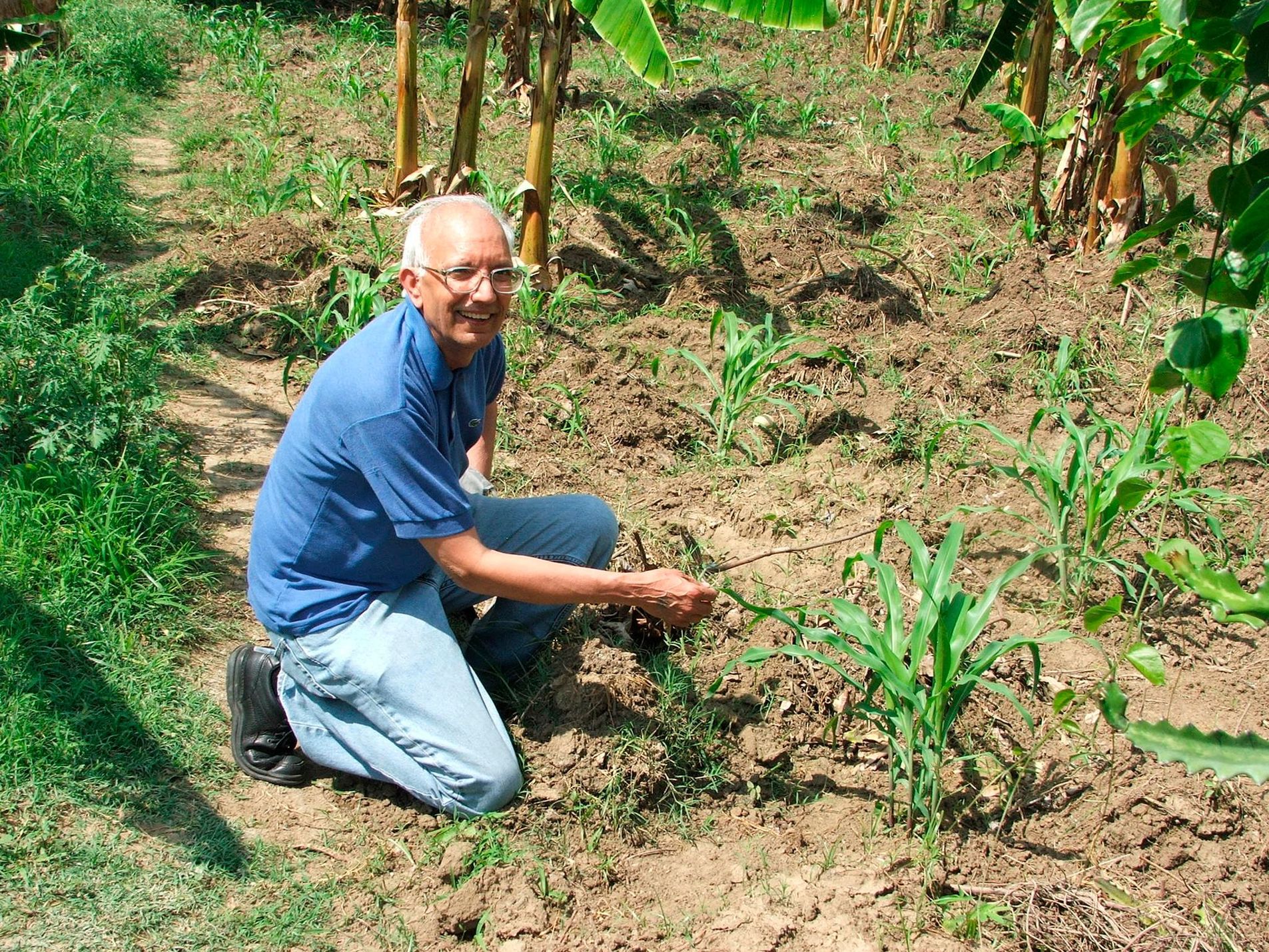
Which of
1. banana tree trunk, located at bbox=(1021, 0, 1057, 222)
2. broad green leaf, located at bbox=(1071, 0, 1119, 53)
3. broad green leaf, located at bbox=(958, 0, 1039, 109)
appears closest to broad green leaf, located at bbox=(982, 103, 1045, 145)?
banana tree trunk, located at bbox=(1021, 0, 1057, 222)

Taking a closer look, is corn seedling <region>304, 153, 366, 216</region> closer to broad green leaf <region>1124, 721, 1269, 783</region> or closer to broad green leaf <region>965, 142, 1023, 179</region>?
broad green leaf <region>965, 142, 1023, 179</region>

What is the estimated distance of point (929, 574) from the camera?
9.81 ft

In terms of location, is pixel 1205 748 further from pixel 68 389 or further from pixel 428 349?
pixel 68 389

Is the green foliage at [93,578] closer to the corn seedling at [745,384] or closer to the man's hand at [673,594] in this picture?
the man's hand at [673,594]

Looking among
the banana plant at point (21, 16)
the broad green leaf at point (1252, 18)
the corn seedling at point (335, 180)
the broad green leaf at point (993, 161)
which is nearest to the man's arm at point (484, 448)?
the broad green leaf at point (1252, 18)

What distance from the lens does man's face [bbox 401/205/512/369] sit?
278 cm

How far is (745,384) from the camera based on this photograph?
451cm

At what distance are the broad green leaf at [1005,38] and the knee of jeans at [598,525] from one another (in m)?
4.49

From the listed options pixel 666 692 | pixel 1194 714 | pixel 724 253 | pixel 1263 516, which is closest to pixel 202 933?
pixel 666 692

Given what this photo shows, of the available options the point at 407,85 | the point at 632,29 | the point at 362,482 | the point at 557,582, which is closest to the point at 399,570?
the point at 362,482

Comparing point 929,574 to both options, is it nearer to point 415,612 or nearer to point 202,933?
point 415,612

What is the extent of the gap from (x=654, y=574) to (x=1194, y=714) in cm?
174

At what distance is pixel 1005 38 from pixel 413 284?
16.4 ft

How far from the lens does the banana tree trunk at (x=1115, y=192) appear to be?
5680 millimetres
